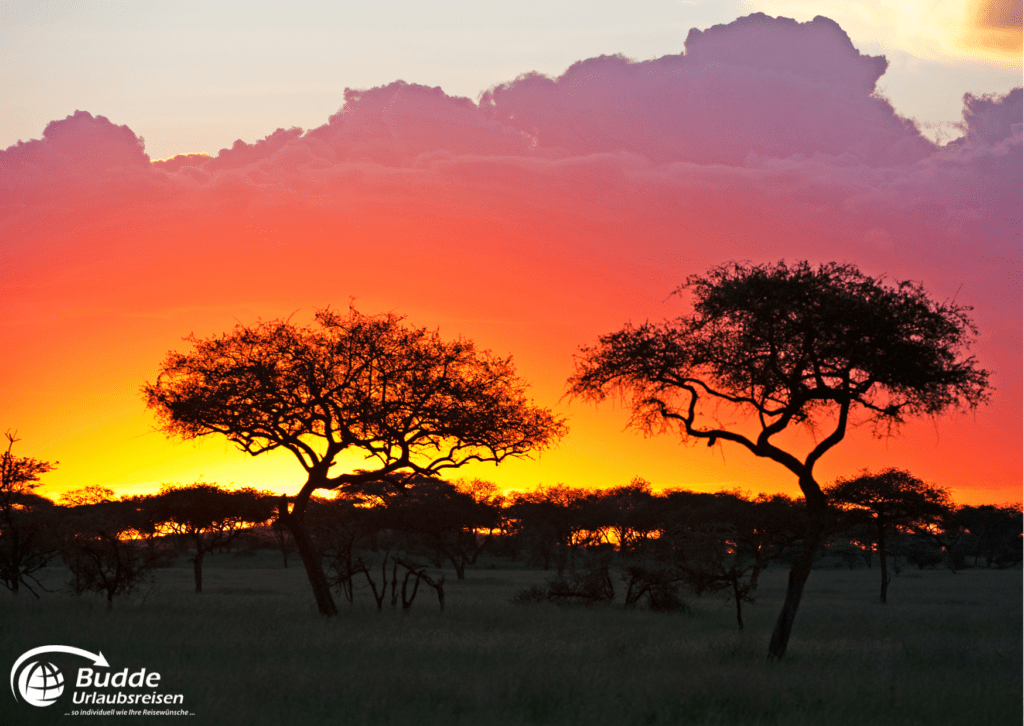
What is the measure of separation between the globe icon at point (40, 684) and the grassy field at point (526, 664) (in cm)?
37

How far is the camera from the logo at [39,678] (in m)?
14.6

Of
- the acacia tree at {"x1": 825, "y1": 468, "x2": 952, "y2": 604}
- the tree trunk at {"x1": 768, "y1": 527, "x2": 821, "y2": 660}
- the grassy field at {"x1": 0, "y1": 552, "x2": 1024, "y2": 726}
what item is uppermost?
the acacia tree at {"x1": 825, "y1": 468, "x2": 952, "y2": 604}

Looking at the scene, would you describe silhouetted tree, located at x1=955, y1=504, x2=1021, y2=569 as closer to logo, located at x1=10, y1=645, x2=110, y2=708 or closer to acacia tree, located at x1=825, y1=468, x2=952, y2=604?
acacia tree, located at x1=825, y1=468, x2=952, y2=604

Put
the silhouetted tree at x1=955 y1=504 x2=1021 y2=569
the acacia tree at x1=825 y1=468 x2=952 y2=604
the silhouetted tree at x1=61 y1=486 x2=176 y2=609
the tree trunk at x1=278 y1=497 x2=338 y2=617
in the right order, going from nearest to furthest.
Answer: the tree trunk at x1=278 y1=497 x2=338 y2=617, the silhouetted tree at x1=61 y1=486 x2=176 y2=609, the acacia tree at x1=825 y1=468 x2=952 y2=604, the silhouetted tree at x1=955 y1=504 x2=1021 y2=569

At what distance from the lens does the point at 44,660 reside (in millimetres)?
17281

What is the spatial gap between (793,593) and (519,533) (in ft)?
246

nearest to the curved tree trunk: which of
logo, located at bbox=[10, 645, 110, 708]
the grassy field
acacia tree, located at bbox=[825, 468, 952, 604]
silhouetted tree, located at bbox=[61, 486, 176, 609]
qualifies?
the grassy field

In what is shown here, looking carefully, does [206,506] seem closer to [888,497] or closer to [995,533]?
[888,497]

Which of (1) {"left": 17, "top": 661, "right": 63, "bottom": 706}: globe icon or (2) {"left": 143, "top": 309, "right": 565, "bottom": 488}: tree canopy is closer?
(1) {"left": 17, "top": 661, "right": 63, "bottom": 706}: globe icon

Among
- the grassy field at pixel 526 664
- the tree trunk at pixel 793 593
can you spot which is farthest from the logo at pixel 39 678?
the tree trunk at pixel 793 593

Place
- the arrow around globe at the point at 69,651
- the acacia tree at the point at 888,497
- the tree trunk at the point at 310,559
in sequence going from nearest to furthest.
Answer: the arrow around globe at the point at 69,651
the tree trunk at the point at 310,559
the acacia tree at the point at 888,497

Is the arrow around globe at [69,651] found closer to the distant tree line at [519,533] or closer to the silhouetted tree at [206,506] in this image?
the distant tree line at [519,533]

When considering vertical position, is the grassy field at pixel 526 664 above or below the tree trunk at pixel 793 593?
below

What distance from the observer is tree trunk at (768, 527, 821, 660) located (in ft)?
69.7
